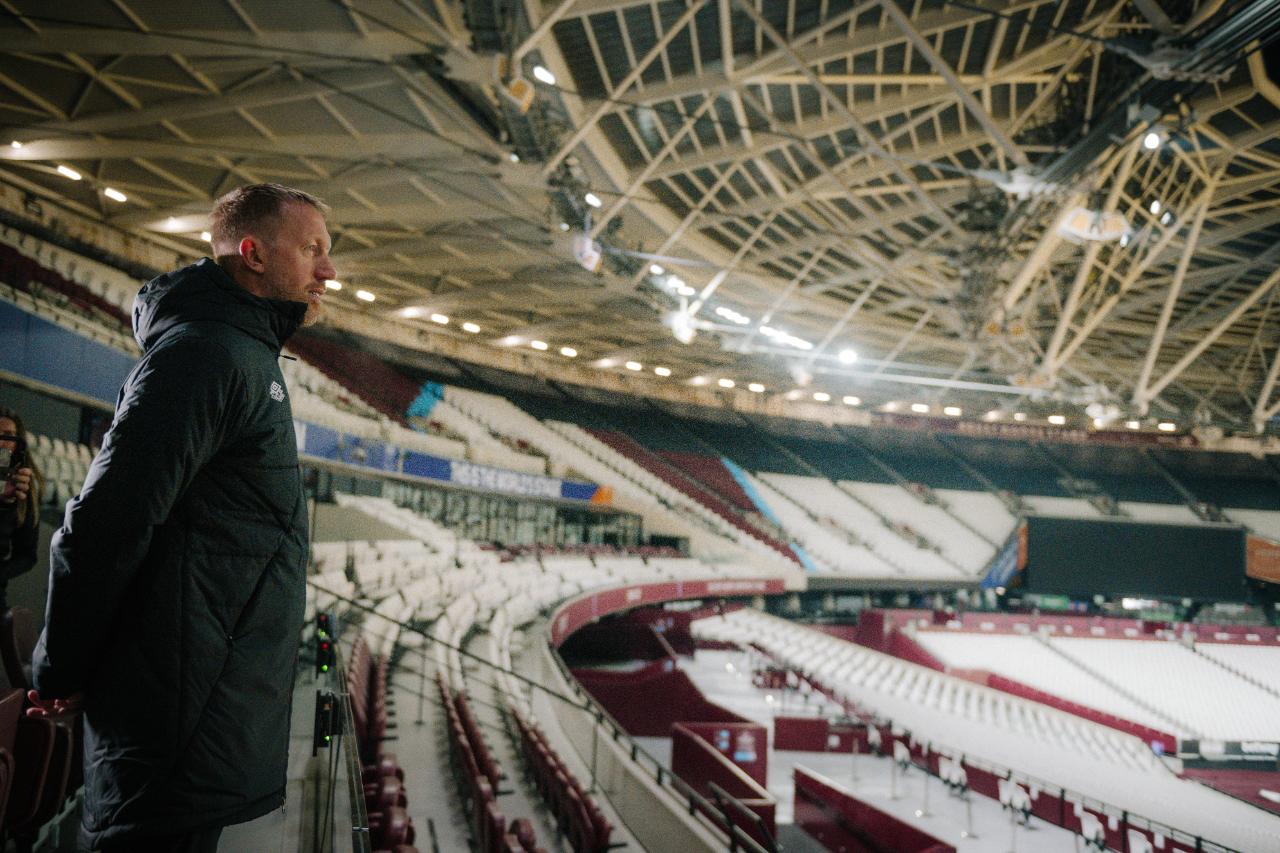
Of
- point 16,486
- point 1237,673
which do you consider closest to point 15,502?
point 16,486

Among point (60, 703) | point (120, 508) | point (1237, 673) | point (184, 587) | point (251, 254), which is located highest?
point (251, 254)

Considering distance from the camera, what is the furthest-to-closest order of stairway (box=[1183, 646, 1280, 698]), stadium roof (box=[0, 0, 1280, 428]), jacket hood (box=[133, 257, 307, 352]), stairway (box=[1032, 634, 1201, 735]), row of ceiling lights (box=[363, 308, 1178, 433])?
row of ceiling lights (box=[363, 308, 1178, 433]), stairway (box=[1183, 646, 1280, 698]), stairway (box=[1032, 634, 1201, 735]), stadium roof (box=[0, 0, 1280, 428]), jacket hood (box=[133, 257, 307, 352])

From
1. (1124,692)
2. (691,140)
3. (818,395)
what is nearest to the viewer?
(691,140)

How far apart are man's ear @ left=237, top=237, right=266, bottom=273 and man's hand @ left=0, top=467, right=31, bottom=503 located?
151 centimetres

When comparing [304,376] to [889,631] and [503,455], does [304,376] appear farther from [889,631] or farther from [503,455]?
[889,631]

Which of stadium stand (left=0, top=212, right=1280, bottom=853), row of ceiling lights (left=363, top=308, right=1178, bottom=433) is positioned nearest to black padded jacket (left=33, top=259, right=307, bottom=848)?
stadium stand (left=0, top=212, right=1280, bottom=853)

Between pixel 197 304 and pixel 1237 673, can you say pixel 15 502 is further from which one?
pixel 1237 673

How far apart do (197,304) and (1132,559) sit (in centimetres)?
3742

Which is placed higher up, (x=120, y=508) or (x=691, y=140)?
(x=691, y=140)

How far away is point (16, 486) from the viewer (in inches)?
96.1

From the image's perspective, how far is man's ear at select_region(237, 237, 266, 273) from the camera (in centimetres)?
148

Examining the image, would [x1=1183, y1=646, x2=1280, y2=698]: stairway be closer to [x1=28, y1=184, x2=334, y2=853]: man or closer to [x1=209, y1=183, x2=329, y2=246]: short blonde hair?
[x1=28, y1=184, x2=334, y2=853]: man

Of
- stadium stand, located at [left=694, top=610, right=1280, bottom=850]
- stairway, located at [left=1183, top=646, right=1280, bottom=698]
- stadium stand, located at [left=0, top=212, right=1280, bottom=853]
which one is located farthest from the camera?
stairway, located at [left=1183, top=646, right=1280, bottom=698]

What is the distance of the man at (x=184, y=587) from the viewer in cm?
115
